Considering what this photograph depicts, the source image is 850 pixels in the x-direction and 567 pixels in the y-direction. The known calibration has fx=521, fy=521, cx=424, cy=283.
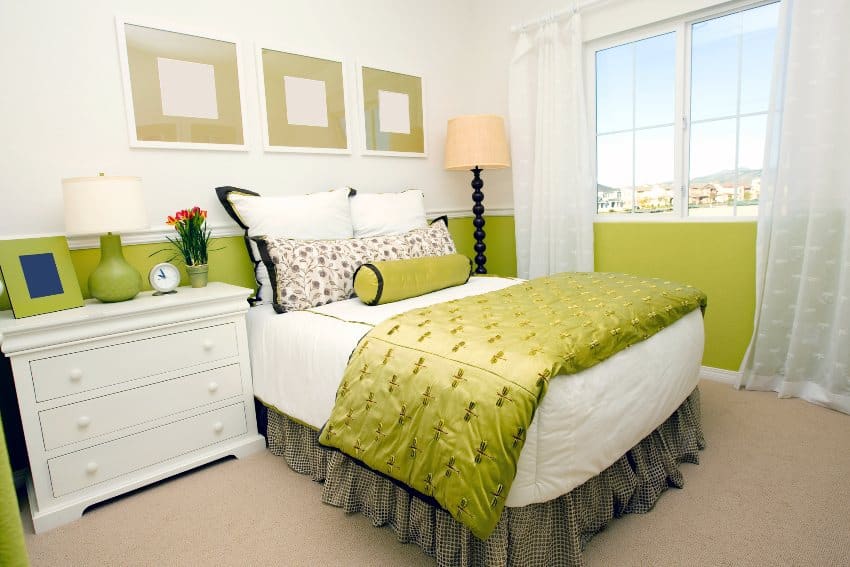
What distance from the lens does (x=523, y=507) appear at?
1412 mm

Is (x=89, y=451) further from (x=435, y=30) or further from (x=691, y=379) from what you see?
(x=435, y=30)

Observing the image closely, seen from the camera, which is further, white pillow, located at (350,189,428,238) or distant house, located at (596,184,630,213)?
distant house, located at (596,184,630,213)

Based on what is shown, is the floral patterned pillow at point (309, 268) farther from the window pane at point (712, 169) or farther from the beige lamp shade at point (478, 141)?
the window pane at point (712, 169)

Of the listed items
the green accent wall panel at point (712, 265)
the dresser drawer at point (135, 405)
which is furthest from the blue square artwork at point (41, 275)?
the green accent wall panel at point (712, 265)

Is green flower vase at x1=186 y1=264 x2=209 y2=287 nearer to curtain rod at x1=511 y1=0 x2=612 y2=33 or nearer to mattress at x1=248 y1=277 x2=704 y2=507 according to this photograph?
mattress at x1=248 y1=277 x2=704 y2=507

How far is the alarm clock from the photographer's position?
7.39ft

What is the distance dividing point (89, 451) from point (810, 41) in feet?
11.5

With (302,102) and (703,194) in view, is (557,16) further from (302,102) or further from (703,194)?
(302,102)

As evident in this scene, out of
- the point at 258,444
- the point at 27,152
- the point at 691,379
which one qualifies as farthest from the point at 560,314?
the point at 27,152

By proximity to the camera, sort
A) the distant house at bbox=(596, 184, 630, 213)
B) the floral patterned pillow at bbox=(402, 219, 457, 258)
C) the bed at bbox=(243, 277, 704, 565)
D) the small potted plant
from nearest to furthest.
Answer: the bed at bbox=(243, 277, 704, 565) → the small potted plant → the floral patterned pillow at bbox=(402, 219, 457, 258) → the distant house at bbox=(596, 184, 630, 213)

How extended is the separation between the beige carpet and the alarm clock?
31.1 inches

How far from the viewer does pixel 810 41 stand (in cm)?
242

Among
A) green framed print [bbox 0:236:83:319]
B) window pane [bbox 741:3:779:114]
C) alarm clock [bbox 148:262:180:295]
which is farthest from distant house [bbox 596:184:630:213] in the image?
green framed print [bbox 0:236:83:319]

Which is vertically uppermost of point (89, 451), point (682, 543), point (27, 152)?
point (27, 152)
